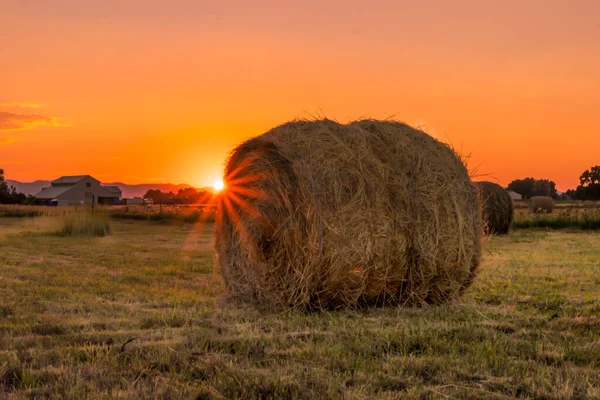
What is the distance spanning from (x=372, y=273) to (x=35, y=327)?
367 centimetres

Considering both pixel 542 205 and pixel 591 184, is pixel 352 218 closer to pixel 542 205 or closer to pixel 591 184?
pixel 542 205

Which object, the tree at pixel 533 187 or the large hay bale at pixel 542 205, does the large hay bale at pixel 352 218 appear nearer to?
the large hay bale at pixel 542 205

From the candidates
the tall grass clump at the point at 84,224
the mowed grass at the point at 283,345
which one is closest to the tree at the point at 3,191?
the tall grass clump at the point at 84,224

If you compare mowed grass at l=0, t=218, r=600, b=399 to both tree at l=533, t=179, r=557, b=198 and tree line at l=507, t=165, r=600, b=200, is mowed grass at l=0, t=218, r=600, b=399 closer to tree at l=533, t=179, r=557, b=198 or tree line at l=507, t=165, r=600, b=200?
tree line at l=507, t=165, r=600, b=200

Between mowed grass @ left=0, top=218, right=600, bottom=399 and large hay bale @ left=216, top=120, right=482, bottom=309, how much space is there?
0.40 m

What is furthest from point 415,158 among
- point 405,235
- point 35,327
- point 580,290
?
point 35,327

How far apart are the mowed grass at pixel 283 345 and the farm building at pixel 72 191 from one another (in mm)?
67984

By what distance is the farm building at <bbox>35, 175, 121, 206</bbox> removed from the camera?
74.3 meters

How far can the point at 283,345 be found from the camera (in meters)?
5.16

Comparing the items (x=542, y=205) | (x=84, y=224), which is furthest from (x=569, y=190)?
(x=84, y=224)

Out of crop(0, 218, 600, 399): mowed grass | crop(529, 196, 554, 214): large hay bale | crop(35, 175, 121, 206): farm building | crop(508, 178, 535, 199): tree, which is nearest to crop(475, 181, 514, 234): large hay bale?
crop(0, 218, 600, 399): mowed grass

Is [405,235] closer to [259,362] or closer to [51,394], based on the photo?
[259,362]

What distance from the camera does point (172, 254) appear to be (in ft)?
46.5

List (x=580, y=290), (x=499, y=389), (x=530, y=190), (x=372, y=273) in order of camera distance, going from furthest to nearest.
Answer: (x=530, y=190)
(x=580, y=290)
(x=372, y=273)
(x=499, y=389)
